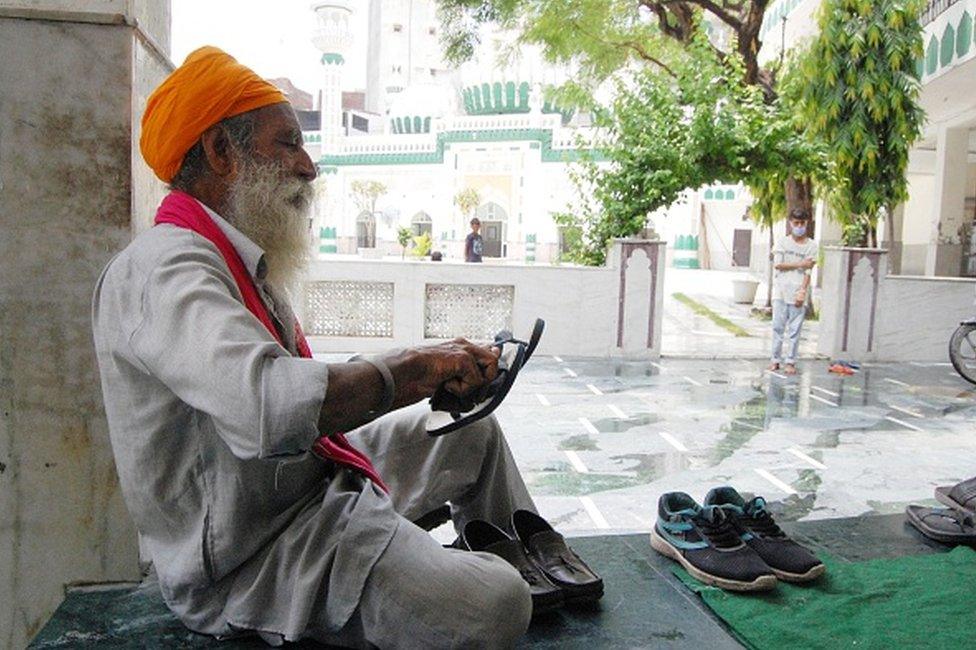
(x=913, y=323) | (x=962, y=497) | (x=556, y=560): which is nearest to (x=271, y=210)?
(x=556, y=560)

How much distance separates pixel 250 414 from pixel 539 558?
3.18 ft

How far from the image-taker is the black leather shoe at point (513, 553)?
187cm

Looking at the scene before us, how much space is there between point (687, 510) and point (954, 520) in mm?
924

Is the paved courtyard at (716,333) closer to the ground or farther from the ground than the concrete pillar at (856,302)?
closer to the ground

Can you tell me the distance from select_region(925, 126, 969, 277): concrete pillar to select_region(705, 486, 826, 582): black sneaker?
13.0 meters

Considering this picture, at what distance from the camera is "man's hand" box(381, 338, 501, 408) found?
1.45 meters

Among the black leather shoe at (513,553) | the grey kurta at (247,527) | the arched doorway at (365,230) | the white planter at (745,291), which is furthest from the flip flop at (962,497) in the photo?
the arched doorway at (365,230)

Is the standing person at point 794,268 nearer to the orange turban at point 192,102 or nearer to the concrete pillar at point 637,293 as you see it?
the concrete pillar at point 637,293

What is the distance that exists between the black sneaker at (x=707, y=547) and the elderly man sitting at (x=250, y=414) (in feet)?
2.45

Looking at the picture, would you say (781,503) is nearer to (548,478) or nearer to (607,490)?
(607,490)

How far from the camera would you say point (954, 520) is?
259 cm

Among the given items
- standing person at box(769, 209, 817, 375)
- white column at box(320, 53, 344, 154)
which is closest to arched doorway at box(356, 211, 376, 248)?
white column at box(320, 53, 344, 154)

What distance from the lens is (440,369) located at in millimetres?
1476

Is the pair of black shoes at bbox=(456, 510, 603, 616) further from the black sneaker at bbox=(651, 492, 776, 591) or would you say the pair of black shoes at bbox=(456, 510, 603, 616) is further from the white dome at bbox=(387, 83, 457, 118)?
the white dome at bbox=(387, 83, 457, 118)
